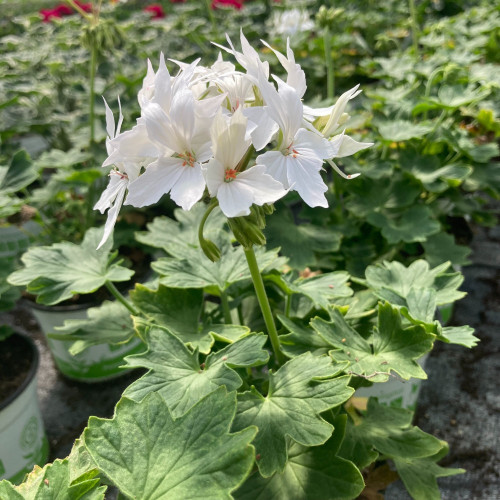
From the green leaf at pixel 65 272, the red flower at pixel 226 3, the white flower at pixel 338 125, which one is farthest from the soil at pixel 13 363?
the red flower at pixel 226 3

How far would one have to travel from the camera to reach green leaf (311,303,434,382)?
91 cm

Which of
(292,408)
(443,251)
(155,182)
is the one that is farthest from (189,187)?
(443,251)

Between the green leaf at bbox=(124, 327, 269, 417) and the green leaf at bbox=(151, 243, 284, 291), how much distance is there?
163mm

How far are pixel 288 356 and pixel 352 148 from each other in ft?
1.27

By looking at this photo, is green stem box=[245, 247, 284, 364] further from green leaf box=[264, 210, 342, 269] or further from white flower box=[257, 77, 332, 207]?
green leaf box=[264, 210, 342, 269]

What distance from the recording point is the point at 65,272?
1190 mm

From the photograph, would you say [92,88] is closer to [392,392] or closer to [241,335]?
[241,335]

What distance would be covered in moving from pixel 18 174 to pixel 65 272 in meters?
0.45

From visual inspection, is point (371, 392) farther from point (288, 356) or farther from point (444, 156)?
point (444, 156)

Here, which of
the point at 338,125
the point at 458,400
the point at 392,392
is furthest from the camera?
the point at 458,400

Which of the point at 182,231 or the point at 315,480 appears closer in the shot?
the point at 315,480

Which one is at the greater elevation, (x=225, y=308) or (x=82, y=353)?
(x=225, y=308)

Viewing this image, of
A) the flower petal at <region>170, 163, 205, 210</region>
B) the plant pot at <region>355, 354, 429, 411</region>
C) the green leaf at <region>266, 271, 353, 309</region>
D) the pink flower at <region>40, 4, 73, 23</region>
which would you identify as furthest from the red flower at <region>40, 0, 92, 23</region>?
the flower petal at <region>170, 163, 205, 210</region>

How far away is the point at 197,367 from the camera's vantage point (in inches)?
35.3
